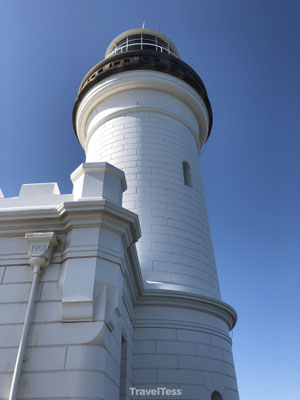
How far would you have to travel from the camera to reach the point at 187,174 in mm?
9531

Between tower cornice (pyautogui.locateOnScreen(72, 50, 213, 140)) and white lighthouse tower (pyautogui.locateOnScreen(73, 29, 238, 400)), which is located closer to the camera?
white lighthouse tower (pyautogui.locateOnScreen(73, 29, 238, 400))

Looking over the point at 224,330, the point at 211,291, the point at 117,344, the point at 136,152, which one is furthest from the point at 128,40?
the point at 117,344

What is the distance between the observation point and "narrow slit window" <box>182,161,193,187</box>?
9.35 meters

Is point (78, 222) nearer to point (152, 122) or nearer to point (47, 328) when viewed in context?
point (47, 328)

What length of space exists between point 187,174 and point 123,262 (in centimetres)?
533

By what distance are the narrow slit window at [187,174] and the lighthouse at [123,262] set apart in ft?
0.11

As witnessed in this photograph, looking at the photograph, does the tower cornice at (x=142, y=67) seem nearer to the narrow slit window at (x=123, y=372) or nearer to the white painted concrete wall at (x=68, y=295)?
the white painted concrete wall at (x=68, y=295)

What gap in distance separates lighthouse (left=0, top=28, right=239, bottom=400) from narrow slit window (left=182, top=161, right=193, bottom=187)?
0.03 m

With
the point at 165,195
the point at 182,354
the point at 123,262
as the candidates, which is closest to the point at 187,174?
the point at 165,195

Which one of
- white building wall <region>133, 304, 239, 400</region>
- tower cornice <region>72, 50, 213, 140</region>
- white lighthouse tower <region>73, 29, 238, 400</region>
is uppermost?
tower cornice <region>72, 50, 213, 140</region>

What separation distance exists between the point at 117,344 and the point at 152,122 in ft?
22.1

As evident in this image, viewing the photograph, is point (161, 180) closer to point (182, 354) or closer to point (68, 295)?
point (182, 354)

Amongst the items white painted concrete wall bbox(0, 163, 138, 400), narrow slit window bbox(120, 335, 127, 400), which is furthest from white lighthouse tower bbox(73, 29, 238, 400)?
white painted concrete wall bbox(0, 163, 138, 400)

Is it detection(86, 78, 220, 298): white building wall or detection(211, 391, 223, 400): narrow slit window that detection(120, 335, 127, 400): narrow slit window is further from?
detection(211, 391, 223, 400): narrow slit window
